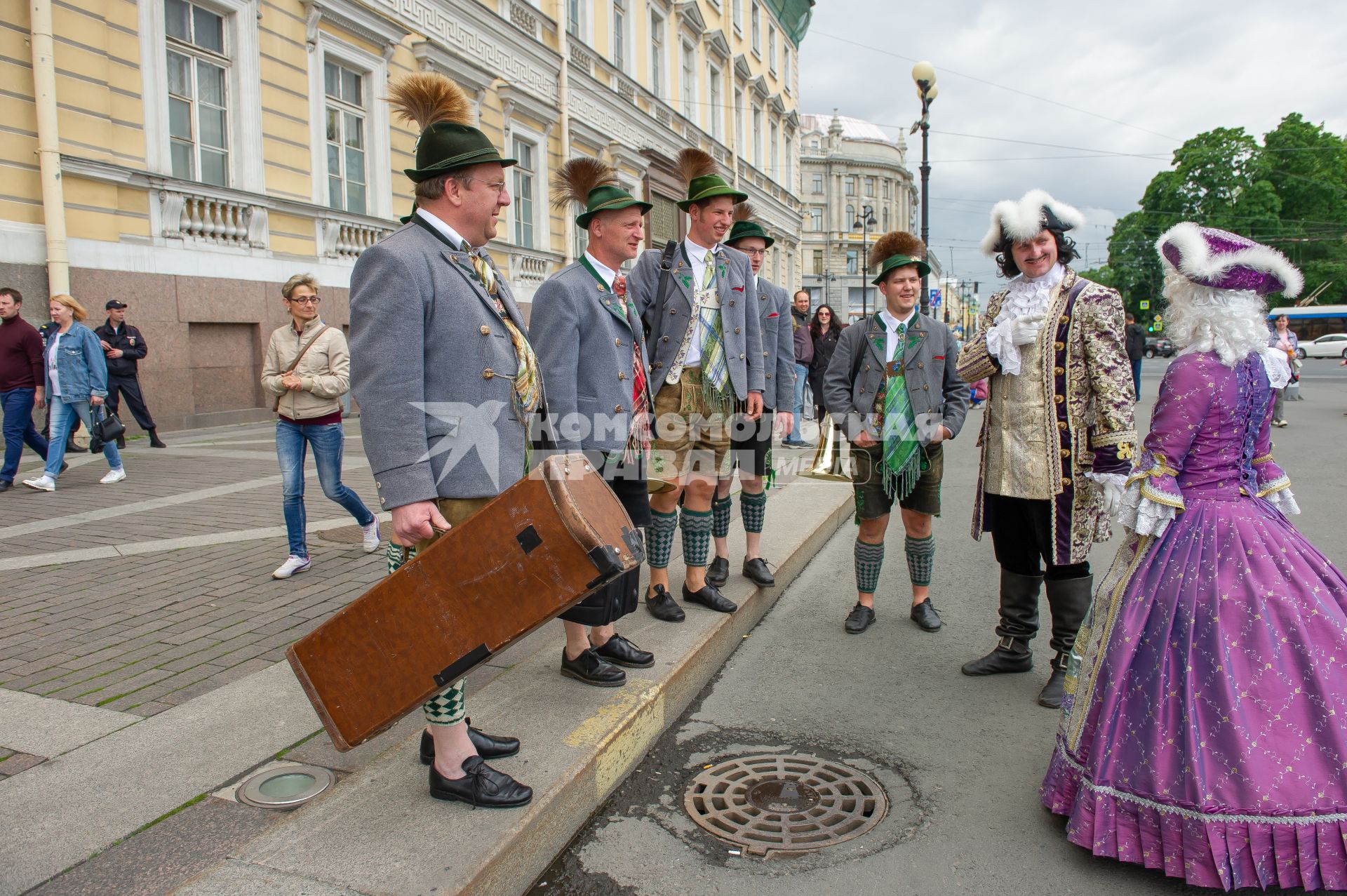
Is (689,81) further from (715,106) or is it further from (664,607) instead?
(664,607)

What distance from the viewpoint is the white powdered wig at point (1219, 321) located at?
2.78 metres

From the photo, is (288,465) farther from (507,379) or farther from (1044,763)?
(1044,763)

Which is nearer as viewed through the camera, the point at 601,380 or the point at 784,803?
the point at 784,803

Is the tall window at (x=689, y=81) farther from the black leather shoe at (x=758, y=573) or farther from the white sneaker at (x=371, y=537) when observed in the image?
the black leather shoe at (x=758, y=573)

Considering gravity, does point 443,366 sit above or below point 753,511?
above

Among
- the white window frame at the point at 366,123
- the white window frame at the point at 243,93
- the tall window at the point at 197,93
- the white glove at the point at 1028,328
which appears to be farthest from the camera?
the white window frame at the point at 366,123

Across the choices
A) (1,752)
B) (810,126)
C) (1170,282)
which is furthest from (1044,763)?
(810,126)

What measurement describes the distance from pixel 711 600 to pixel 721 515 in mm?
682

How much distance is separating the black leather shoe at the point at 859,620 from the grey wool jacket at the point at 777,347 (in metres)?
1.16

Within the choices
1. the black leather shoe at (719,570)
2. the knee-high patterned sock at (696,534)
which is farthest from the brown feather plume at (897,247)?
the black leather shoe at (719,570)

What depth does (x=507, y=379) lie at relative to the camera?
9.12 ft

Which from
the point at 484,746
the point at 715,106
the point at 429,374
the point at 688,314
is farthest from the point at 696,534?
the point at 715,106

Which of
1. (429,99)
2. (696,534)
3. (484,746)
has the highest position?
(429,99)

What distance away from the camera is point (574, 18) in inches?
820
